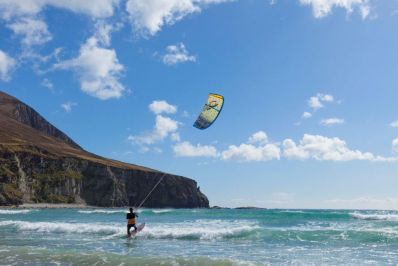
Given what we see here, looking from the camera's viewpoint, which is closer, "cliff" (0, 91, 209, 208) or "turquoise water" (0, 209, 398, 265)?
"turquoise water" (0, 209, 398, 265)

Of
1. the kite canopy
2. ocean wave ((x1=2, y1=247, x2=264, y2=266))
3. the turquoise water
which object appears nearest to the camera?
ocean wave ((x1=2, y1=247, x2=264, y2=266))

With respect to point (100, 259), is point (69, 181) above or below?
above

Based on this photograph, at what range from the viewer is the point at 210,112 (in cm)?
1944

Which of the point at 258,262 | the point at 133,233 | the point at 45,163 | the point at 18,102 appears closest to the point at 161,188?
the point at 45,163

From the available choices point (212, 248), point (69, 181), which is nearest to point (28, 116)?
point (69, 181)

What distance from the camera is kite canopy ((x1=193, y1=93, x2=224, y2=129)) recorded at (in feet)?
63.5

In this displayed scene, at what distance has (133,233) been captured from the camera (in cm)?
2511

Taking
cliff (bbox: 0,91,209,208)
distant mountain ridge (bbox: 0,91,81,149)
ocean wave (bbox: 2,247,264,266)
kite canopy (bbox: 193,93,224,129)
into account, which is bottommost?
ocean wave (bbox: 2,247,264,266)

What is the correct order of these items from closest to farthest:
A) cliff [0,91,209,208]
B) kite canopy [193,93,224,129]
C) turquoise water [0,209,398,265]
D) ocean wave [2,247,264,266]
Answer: ocean wave [2,247,264,266] → turquoise water [0,209,398,265] → kite canopy [193,93,224,129] → cliff [0,91,209,208]

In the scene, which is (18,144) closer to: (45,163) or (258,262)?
(45,163)

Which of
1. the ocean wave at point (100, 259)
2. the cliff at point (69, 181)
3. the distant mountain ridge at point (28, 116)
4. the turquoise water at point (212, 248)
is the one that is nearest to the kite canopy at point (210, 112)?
the turquoise water at point (212, 248)

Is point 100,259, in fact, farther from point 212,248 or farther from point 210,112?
point 210,112

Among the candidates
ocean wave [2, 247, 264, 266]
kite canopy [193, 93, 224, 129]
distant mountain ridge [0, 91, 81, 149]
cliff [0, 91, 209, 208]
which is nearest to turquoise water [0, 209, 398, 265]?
ocean wave [2, 247, 264, 266]

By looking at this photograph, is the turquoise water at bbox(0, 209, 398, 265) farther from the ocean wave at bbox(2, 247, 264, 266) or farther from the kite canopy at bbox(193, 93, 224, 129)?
the kite canopy at bbox(193, 93, 224, 129)
